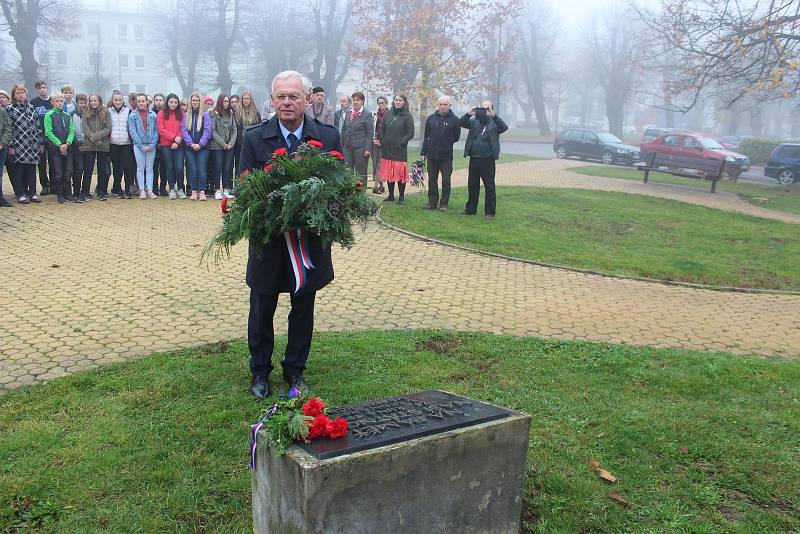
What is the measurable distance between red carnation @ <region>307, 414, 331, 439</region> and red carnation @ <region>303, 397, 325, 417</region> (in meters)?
0.06

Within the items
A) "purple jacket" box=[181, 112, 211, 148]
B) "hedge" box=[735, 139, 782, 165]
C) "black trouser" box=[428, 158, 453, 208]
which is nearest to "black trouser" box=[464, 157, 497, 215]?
"black trouser" box=[428, 158, 453, 208]

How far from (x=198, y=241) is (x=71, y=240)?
5.53 ft

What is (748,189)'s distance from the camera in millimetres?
22969

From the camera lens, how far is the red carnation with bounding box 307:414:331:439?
286 cm

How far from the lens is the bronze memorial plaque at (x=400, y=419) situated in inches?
110

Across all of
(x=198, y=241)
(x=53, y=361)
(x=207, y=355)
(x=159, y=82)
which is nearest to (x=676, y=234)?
(x=198, y=241)

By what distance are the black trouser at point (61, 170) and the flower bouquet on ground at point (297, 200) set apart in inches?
371

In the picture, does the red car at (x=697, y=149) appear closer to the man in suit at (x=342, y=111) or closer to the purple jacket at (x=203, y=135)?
the man in suit at (x=342, y=111)

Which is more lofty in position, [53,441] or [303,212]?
[303,212]

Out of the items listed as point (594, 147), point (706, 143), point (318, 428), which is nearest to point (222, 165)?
point (318, 428)

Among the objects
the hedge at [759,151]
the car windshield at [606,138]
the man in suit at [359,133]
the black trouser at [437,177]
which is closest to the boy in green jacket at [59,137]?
the man in suit at [359,133]

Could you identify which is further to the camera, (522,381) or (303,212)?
(522,381)

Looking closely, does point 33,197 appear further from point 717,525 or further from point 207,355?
point 717,525

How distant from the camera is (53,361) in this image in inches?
209
